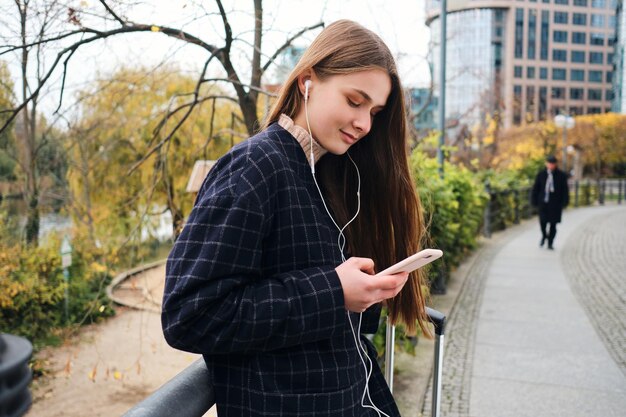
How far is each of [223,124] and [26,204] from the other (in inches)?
223

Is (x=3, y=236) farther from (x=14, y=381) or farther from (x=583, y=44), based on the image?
(x=583, y=44)

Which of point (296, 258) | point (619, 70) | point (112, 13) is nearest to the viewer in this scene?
point (296, 258)

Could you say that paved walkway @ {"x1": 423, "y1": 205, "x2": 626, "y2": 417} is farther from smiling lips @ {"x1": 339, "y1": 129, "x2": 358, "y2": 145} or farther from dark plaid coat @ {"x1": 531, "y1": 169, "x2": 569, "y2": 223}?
smiling lips @ {"x1": 339, "y1": 129, "x2": 358, "y2": 145}

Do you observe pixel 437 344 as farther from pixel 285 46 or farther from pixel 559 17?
pixel 559 17

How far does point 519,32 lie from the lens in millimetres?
85688

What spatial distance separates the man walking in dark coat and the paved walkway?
2.69 ft

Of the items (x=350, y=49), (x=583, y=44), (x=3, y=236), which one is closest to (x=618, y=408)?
(x=350, y=49)

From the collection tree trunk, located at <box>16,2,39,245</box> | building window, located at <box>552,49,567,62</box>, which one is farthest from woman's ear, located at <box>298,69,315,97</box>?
building window, located at <box>552,49,567,62</box>

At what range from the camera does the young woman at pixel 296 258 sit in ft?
3.72

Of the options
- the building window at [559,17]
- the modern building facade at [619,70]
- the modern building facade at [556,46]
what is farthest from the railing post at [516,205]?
the building window at [559,17]

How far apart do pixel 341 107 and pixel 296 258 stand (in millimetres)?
360

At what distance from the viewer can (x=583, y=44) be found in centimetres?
8631

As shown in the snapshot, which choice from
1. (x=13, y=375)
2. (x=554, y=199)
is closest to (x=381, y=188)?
(x=13, y=375)

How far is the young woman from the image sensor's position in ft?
3.72
